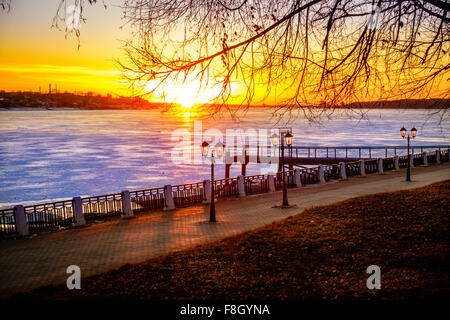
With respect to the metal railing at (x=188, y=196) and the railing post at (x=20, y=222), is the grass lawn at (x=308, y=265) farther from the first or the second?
the metal railing at (x=188, y=196)

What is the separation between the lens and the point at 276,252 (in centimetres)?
988

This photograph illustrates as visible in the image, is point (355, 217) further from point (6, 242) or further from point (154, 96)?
point (6, 242)

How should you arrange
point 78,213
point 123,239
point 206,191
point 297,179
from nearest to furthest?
point 123,239 → point 78,213 → point 206,191 → point 297,179

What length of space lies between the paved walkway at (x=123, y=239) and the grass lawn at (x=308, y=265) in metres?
1.83

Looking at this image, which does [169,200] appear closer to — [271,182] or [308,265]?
[271,182]

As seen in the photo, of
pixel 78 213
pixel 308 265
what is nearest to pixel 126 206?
pixel 78 213

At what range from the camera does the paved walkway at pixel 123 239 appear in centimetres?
1112

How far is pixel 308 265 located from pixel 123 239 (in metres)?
8.02

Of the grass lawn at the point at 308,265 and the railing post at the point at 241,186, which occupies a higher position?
the grass lawn at the point at 308,265

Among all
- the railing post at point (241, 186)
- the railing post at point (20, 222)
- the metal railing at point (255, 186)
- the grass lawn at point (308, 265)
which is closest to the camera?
the grass lawn at point (308, 265)

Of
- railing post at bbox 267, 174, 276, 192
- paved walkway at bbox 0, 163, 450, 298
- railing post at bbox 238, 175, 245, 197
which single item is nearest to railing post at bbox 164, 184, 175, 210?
paved walkway at bbox 0, 163, 450, 298

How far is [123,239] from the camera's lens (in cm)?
1477

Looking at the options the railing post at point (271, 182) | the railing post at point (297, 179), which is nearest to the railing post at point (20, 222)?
the railing post at point (271, 182)
